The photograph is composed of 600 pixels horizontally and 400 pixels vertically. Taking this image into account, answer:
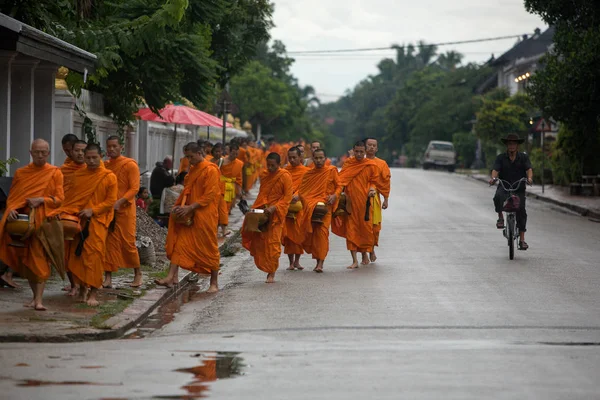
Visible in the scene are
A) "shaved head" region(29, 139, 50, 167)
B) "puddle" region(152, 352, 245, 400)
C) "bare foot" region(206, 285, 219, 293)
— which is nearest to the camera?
"puddle" region(152, 352, 245, 400)

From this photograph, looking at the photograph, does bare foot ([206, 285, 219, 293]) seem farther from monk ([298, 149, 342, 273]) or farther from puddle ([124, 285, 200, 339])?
monk ([298, 149, 342, 273])

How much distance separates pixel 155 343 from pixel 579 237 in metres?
13.3

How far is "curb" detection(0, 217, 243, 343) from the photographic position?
9.52 m

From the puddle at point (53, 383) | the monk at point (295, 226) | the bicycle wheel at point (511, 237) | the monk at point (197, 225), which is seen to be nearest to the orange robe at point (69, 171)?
the monk at point (197, 225)

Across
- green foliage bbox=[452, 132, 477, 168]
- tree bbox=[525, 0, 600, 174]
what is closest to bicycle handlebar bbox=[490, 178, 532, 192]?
tree bbox=[525, 0, 600, 174]

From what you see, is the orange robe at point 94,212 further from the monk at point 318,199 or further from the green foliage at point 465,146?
the green foliage at point 465,146

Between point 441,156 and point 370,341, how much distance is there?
62224 mm

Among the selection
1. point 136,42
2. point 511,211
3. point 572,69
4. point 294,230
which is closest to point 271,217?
point 294,230

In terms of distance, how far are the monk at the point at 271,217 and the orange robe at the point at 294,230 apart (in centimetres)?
97

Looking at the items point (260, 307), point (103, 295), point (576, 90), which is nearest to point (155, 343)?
point (260, 307)

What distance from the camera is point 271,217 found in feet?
46.9

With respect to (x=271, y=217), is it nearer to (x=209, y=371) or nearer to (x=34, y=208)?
(x=34, y=208)

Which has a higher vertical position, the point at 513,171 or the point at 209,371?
the point at 513,171

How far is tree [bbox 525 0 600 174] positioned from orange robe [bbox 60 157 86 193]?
19298 mm
